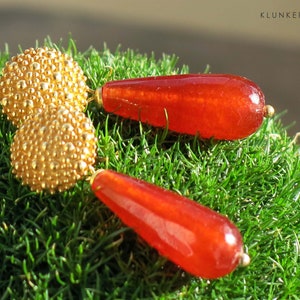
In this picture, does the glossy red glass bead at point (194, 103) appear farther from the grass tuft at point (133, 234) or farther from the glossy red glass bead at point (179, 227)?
the glossy red glass bead at point (179, 227)

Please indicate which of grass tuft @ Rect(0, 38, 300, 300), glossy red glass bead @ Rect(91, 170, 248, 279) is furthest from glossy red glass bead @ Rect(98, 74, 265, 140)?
glossy red glass bead @ Rect(91, 170, 248, 279)

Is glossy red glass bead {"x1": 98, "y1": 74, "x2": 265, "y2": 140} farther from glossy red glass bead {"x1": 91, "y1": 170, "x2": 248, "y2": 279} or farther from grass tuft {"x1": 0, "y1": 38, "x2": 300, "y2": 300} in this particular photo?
glossy red glass bead {"x1": 91, "y1": 170, "x2": 248, "y2": 279}

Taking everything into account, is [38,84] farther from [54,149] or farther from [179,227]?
[179,227]

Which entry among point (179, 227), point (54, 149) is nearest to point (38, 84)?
point (54, 149)

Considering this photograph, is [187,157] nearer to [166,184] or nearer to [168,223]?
[166,184]

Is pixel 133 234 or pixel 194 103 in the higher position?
pixel 194 103

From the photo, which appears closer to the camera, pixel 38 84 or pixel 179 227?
pixel 179 227
